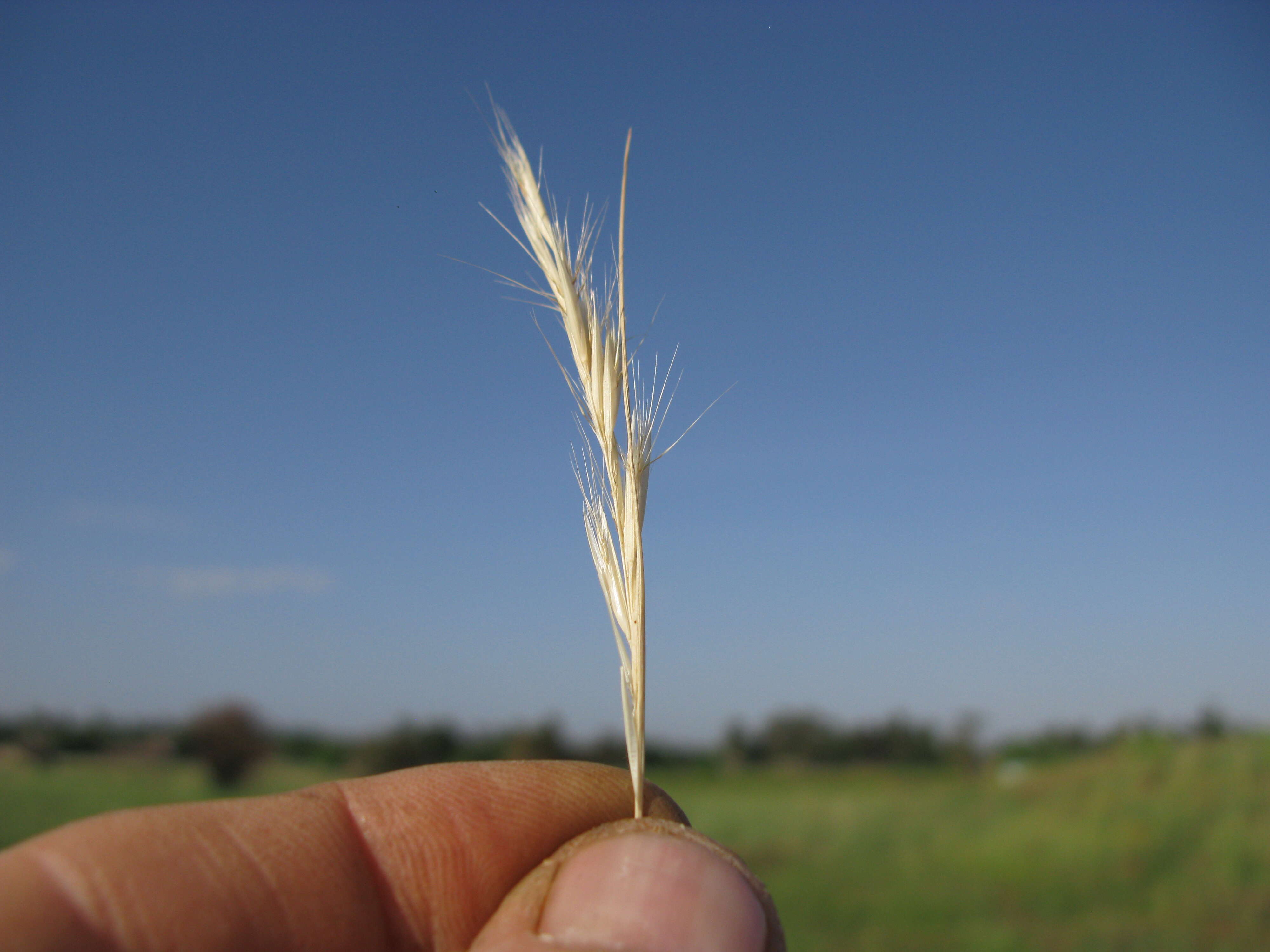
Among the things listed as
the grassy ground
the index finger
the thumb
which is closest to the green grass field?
the grassy ground

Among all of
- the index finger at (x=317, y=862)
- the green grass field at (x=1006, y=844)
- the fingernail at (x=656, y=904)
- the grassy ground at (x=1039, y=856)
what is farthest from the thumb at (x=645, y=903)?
the green grass field at (x=1006, y=844)

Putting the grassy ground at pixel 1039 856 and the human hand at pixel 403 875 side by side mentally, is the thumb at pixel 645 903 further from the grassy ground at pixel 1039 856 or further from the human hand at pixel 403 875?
the grassy ground at pixel 1039 856

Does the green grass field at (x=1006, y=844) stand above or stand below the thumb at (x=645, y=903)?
below

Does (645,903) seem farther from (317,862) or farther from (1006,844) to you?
(1006,844)

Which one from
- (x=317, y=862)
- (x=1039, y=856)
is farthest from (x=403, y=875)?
(x=1039, y=856)

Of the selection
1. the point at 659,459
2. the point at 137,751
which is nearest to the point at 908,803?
the point at 137,751

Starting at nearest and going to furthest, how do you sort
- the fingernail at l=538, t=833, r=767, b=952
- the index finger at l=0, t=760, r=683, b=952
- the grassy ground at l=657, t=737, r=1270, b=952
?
the index finger at l=0, t=760, r=683, b=952
the fingernail at l=538, t=833, r=767, b=952
the grassy ground at l=657, t=737, r=1270, b=952

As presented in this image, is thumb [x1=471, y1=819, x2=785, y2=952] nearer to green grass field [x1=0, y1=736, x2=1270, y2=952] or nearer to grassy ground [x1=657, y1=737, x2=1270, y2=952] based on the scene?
grassy ground [x1=657, y1=737, x2=1270, y2=952]
